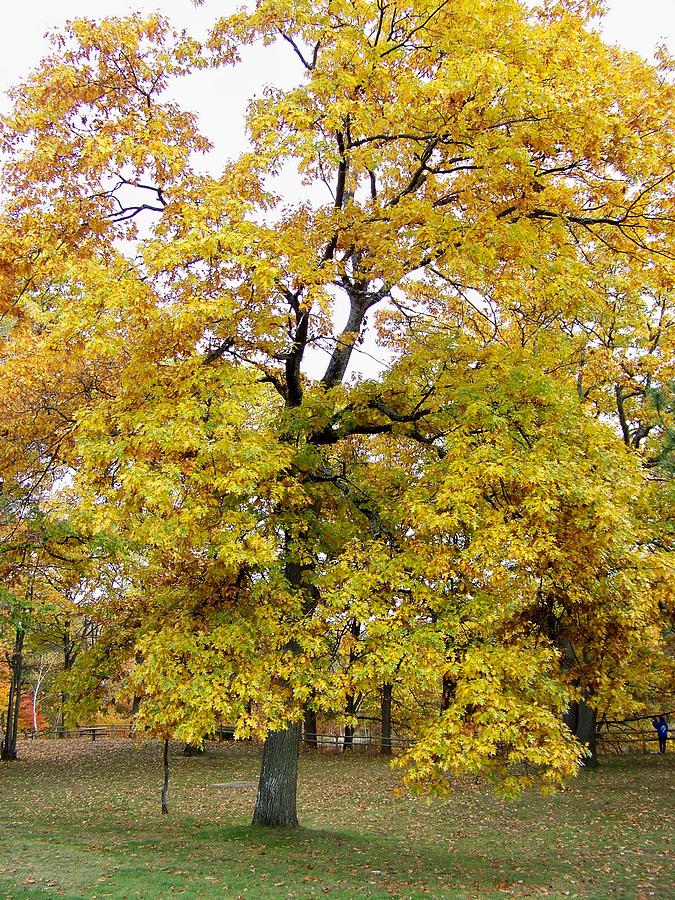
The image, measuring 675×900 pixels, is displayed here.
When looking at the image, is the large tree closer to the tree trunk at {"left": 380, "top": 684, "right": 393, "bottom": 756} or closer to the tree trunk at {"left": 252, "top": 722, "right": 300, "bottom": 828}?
the tree trunk at {"left": 252, "top": 722, "right": 300, "bottom": 828}

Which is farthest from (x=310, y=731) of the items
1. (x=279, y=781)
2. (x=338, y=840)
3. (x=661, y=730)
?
(x=279, y=781)

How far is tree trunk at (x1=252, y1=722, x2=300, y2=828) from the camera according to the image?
9695 millimetres

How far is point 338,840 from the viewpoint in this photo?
9.88 metres

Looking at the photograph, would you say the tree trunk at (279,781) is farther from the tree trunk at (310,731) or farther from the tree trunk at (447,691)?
the tree trunk at (310,731)

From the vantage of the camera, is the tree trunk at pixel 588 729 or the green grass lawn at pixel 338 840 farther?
the tree trunk at pixel 588 729

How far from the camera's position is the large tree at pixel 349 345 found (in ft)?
21.7

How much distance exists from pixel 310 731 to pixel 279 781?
18525 millimetres

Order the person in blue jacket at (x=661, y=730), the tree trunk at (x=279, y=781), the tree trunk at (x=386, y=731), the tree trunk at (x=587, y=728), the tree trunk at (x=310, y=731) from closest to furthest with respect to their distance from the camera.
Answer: the tree trunk at (x=279, y=781), the tree trunk at (x=587, y=728), the person in blue jacket at (x=661, y=730), the tree trunk at (x=386, y=731), the tree trunk at (x=310, y=731)

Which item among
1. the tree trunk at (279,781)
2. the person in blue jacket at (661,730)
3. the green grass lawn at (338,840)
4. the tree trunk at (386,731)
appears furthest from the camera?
the tree trunk at (386,731)

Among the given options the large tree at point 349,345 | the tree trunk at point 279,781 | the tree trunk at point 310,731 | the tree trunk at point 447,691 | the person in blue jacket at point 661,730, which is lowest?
the tree trunk at point 310,731

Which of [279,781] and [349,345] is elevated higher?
[349,345]

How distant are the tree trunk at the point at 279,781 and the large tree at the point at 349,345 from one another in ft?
8.29

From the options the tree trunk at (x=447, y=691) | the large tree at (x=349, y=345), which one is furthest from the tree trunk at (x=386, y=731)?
the tree trunk at (x=447, y=691)

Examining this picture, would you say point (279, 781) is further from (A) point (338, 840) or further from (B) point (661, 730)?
(B) point (661, 730)
